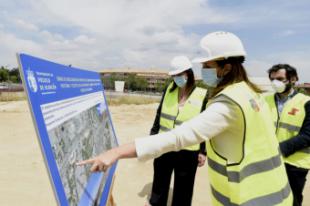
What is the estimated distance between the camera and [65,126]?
1.65 metres

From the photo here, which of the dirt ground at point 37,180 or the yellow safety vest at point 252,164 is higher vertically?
the yellow safety vest at point 252,164

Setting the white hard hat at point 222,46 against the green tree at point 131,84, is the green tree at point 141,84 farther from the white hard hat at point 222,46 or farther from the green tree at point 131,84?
the white hard hat at point 222,46

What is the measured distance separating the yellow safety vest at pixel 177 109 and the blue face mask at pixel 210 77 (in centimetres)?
144

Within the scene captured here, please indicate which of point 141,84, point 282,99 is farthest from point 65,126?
point 141,84

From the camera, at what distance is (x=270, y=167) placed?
1495 mm

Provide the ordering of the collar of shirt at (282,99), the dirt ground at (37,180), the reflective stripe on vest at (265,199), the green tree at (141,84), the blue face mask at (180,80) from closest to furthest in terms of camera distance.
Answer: the reflective stripe on vest at (265,199)
the collar of shirt at (282,99)
the blue face mask at (180,80)
the dirt ground at (37,180)
the green tree at (141,84)

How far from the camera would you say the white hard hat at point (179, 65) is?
3.27 meters

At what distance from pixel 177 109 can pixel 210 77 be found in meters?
1.60

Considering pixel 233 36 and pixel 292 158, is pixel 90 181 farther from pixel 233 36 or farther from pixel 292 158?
pixel 292 158

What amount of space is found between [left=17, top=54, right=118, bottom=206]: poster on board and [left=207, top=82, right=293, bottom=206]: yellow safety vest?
73cm

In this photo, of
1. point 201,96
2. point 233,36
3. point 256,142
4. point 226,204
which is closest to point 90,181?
point 226,204

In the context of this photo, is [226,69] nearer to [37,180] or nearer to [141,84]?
[37,180]

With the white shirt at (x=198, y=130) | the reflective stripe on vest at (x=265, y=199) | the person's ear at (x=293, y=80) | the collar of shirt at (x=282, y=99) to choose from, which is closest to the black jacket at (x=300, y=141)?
the collar of shirt at (x=282, y=99)

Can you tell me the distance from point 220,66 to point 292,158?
Result: 5.04 feet
